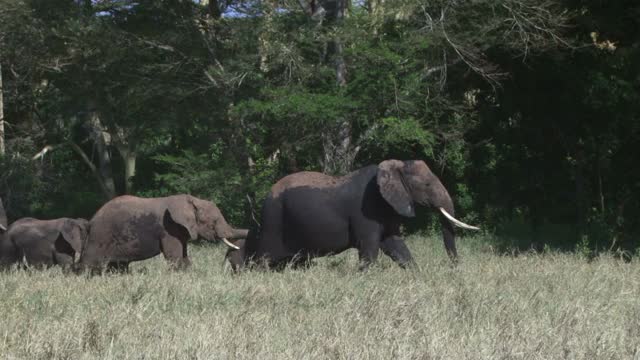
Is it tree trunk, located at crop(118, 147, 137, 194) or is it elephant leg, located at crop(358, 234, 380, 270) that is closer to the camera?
elephant leg, located at crop(358, 234, 380, 270)

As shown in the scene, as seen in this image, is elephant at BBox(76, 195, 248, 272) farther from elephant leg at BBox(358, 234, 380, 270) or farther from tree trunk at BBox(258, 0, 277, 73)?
tree trunk at BBox(258, 0, 277, 73)

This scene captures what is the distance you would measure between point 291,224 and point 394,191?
53.0 inches

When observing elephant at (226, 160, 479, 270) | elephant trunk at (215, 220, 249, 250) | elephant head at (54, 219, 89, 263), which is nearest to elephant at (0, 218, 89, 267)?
elephant head at (54, 219, 89, 263)

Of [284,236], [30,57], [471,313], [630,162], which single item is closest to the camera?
[471,313]

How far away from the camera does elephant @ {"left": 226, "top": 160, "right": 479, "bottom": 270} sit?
38.5 ft

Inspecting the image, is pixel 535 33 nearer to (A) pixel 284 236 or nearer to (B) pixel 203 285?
(A) pixel 284 236

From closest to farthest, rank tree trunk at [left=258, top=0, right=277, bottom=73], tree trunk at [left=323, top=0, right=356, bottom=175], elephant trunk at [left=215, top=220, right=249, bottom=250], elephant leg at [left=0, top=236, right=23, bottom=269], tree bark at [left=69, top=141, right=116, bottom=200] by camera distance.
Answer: elephant trunk at [left=215, top=220, right=249, bottom=250]
elephant leg at [left=0, top=236, right=23, bottom=269]
tree trunk at [left=323, top=0, right=356, bottom=175]
tree trunk at [left=258, top=0, right=277, bottom=73]
tree bark at [left=69, top=141, right=116, bottom=200]

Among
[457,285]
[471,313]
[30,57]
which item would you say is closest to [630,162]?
[457,285]

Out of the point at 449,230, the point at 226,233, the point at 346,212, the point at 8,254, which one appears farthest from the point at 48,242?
the point at 449,230

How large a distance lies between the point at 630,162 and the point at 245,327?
13553 mm

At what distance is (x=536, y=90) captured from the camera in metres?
21.0

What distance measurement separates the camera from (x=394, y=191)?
11703 mm

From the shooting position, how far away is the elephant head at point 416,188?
463 inches

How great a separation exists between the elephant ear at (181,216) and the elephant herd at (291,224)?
0.5 inches
